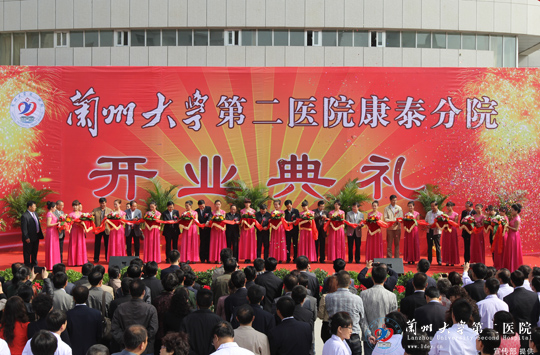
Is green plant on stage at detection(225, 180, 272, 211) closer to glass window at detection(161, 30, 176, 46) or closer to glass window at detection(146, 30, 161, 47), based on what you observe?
glass window at detection(161, 30, 176, 46)

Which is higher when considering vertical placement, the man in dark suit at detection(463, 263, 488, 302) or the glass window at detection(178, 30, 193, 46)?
the glass window at detection(178, 30, 193, 46)

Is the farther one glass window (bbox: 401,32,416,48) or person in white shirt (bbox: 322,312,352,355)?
glass window (bbox: 401,32,416,48)

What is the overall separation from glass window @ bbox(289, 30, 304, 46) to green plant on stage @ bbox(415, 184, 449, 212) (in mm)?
5526

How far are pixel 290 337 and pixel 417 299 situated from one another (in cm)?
148

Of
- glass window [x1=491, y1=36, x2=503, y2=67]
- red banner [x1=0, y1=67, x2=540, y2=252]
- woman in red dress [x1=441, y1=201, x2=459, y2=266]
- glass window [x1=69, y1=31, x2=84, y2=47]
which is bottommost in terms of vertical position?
woman in red dress [x1=441, y1=201, x2=459, y2=266]

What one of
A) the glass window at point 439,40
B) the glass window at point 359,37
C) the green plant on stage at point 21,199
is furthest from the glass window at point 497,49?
the green plant on stage at point 21,199

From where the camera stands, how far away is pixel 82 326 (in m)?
4.70

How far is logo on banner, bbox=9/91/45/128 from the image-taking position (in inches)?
530

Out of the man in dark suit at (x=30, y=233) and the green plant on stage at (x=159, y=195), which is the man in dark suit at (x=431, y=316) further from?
the green plant on stage at (x=159, y=195)

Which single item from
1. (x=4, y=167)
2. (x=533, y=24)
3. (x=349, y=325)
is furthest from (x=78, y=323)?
(x=533, y=24)

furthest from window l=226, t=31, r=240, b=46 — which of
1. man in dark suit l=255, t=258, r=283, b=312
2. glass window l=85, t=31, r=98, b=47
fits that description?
man in dark suit l=255, t=258, r=283, b=312

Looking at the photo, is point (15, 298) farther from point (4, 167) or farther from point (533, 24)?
point (533, 24)

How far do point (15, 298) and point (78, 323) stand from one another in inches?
23.3

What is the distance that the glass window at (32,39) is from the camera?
1664 centimetres
